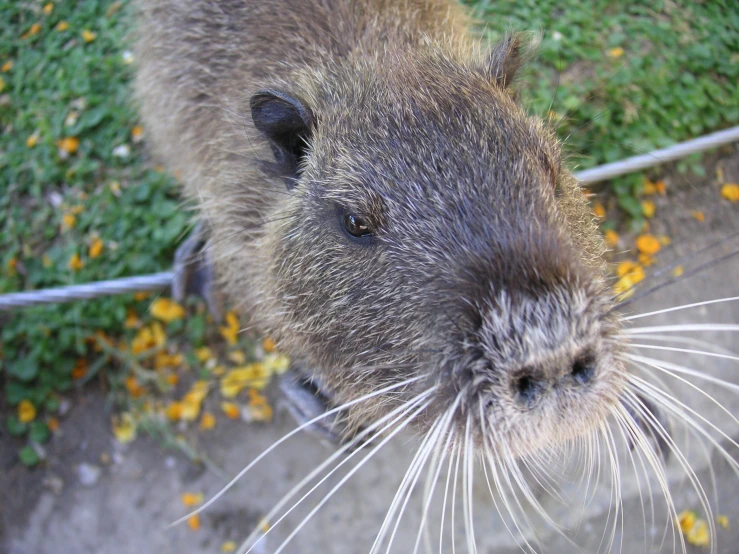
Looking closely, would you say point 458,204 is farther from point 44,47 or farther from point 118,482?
point 44,47

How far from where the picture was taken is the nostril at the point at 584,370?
1.41m

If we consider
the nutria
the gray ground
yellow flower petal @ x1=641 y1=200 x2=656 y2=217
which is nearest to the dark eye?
the nutria

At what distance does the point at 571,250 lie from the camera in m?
1.57

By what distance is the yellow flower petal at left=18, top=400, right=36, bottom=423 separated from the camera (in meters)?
3.67

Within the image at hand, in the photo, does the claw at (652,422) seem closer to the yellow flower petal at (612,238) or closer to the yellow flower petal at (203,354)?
the yellow flower petal at (612,238)

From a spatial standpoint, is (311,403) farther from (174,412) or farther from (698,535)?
(698,535)

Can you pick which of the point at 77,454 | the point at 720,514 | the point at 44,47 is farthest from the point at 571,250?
the point at 44,47

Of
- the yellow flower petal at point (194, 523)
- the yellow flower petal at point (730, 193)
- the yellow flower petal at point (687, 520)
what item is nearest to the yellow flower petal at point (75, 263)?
the yellow flower petal at point (194, 523)

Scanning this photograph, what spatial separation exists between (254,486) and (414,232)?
2.52 metres

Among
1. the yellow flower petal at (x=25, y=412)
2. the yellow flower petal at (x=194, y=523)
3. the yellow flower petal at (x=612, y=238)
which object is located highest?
the yellow flower petal at (x=612, y=238)

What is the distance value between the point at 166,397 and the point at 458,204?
2.83 meters

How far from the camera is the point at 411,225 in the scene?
1673 millimetres

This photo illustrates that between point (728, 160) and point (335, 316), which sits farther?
point (728, 160)

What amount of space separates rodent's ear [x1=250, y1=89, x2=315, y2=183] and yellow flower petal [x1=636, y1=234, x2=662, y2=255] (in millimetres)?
2542
